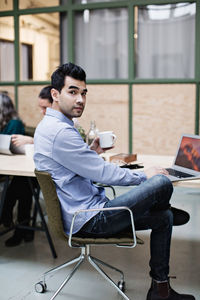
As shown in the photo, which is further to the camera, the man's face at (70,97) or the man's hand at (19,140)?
the man's hand at (19,140)

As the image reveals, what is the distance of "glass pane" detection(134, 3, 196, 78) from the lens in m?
5.44

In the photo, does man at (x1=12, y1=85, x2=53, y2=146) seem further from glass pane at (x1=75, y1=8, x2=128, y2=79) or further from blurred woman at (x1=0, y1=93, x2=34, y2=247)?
glass pane at (x1=75, y1=8, x2=128, y2=79)

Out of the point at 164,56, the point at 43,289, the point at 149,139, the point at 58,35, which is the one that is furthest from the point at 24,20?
the point at 43,289

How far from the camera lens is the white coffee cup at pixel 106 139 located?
2.67 meters

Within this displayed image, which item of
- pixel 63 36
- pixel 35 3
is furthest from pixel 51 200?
pixel 35 3

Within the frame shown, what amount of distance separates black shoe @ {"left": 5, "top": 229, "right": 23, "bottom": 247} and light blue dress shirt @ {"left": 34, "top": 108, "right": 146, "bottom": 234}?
127 cm

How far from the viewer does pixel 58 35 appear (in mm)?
6012

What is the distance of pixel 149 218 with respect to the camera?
2086mm

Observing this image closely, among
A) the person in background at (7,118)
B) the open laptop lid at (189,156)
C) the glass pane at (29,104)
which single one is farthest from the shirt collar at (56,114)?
the glass pane at (29,104)

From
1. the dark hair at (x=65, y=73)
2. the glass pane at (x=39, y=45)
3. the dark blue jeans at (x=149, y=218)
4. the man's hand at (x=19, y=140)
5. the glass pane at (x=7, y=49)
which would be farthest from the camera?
the glass pane at (x=7, y=49)

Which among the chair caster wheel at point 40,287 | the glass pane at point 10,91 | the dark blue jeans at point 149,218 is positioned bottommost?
the chair caster wheel at point 40,287

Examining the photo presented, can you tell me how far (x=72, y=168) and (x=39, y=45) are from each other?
4.57m

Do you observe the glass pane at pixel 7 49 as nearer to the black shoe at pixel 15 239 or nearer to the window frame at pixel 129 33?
the window frame at pixel 129 33

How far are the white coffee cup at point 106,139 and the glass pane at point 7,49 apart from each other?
4033 millimetres
